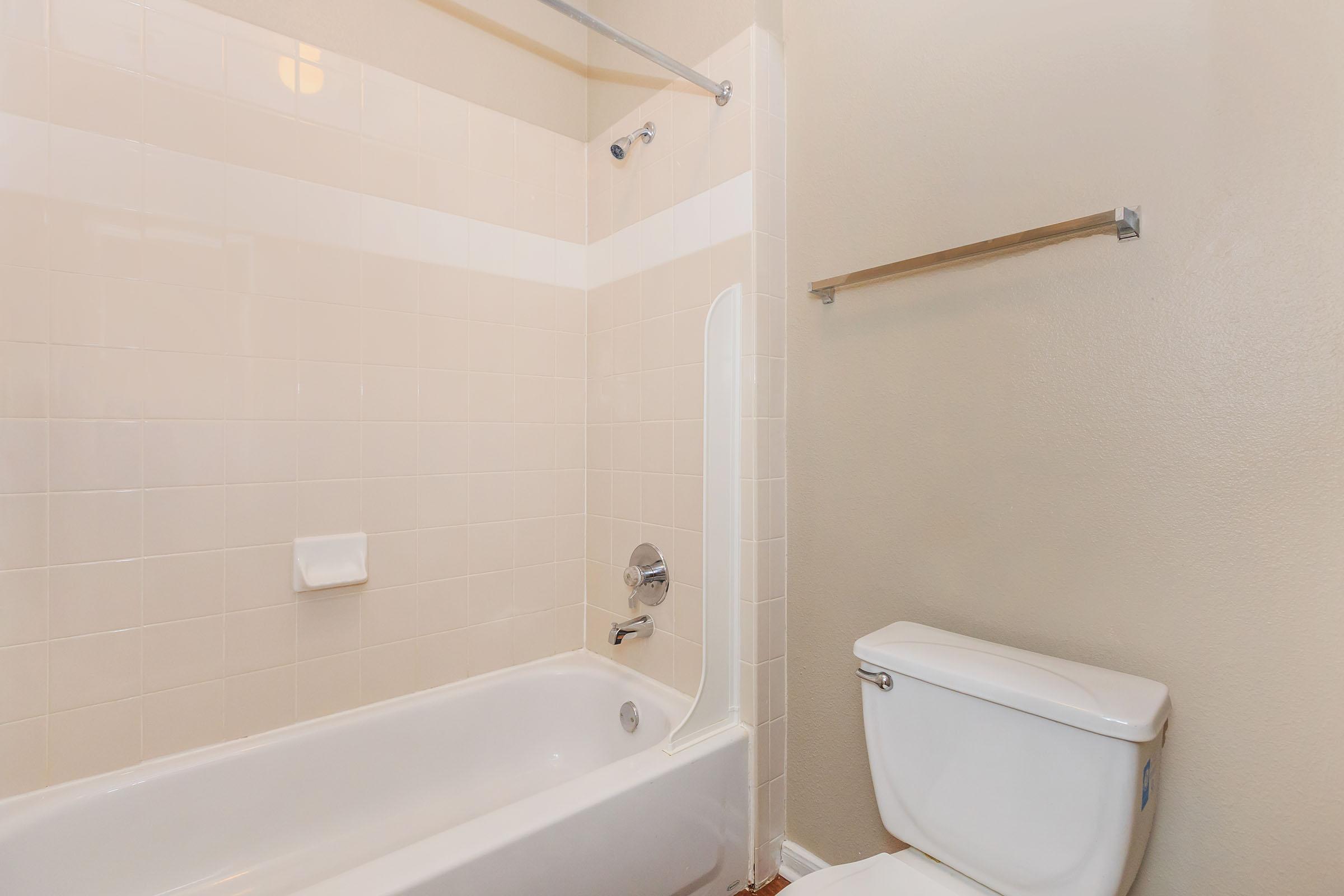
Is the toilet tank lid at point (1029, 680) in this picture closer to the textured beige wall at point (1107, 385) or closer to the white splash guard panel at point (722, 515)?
the textured beige wall at point (1107, 385)

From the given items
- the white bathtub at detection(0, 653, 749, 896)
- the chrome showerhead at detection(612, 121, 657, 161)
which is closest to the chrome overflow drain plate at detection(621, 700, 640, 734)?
the white bathtub at detection(0, 653, 749, 896)

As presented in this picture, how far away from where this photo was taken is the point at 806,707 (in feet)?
5.17

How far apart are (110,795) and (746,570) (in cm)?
142

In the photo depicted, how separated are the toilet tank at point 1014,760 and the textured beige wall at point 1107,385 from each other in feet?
0.42

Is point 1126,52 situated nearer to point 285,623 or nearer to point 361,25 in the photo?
point 361,25

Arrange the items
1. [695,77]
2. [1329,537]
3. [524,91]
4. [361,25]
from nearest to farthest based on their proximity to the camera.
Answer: [1329,537], [695,77], [361,25], [524,91]

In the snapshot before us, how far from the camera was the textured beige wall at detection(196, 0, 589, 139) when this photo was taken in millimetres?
Answer: 1570

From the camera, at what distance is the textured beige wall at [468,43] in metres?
1.57

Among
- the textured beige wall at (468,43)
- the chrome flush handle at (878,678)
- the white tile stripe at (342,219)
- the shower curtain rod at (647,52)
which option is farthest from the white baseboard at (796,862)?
the textured beige wall at (468,43)

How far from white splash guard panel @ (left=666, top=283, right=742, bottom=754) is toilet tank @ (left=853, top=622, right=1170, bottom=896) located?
0.40 meters

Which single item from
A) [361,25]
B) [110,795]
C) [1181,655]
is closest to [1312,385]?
[1181,655]

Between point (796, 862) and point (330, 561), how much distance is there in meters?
1.39

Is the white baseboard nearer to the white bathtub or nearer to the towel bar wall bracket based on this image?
the white bathtub

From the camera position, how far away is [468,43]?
72.0 inches
